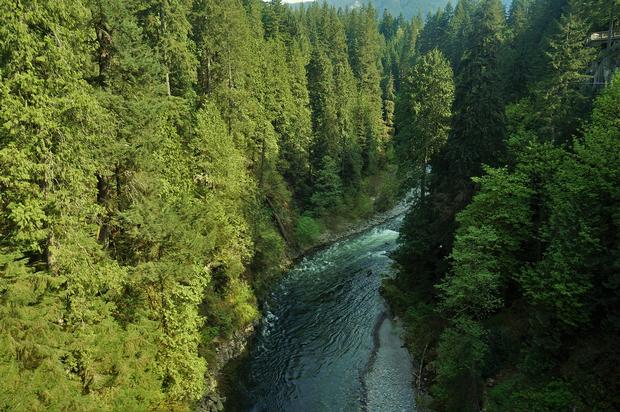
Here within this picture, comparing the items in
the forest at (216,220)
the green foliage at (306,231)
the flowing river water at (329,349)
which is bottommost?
the flowing river water at (329,349)

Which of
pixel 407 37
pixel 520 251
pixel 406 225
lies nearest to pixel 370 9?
pixel 407 37

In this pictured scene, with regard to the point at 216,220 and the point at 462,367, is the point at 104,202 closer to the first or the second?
the point at 216,220

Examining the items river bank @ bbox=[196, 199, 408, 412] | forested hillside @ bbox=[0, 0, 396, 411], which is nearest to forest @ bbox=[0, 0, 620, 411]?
forested hillside @ bbox=[0, 0, 396, 411]

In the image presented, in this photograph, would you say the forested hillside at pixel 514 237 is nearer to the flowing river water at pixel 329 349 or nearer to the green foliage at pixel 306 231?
the flowing river water at pixel 329 349

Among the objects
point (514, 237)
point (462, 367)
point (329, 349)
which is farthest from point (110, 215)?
point (514, 237)

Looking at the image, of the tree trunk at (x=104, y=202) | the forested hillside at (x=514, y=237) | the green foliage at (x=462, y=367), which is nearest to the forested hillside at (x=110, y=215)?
the tree trunk at (x=104, y=202)

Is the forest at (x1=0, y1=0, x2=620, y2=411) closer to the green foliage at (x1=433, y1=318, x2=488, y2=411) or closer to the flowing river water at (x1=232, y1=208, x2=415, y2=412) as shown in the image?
the green foliage at (x1=433, y1=318, x2=488, y2=411)

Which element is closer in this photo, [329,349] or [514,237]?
[514,237]
